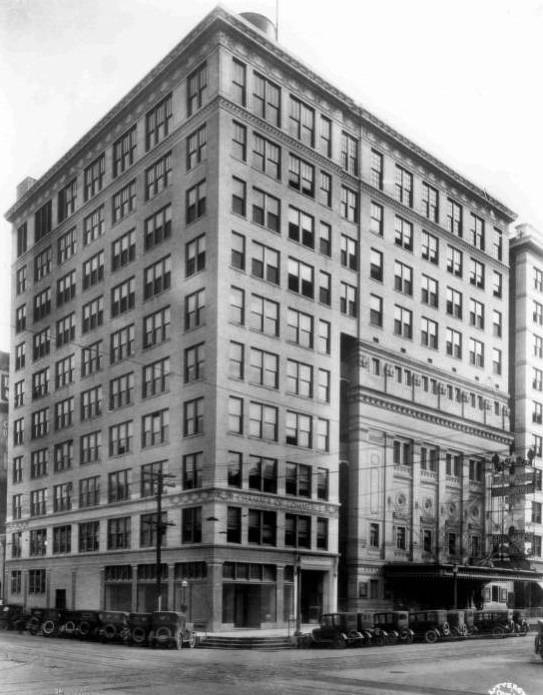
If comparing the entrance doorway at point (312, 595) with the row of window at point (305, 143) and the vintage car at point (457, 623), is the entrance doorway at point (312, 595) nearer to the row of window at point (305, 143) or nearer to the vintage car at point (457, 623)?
the vintage car at point (457, 623)

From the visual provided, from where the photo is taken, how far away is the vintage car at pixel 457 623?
49562 mm

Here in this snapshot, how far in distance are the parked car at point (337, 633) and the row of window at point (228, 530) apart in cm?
983

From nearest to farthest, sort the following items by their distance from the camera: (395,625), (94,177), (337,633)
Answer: (337,633) < (395,625) < (94,177)

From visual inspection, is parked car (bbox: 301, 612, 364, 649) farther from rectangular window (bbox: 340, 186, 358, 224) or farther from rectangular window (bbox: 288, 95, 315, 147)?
rectangular window (bbox: 288, 95, 315, 147)

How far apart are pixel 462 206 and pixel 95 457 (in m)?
35.9

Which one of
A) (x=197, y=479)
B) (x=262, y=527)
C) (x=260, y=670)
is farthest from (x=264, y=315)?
(x=260, y=670)

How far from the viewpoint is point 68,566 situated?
2584 inches

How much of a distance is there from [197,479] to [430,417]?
22576 millimetres

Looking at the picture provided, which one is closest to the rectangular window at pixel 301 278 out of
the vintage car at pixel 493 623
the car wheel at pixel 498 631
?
the vintage car at pixel 493 623

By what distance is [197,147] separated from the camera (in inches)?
2189

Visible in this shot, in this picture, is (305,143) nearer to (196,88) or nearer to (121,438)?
(196,88)

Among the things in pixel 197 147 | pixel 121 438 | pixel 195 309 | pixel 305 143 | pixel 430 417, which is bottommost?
pixel 121 438

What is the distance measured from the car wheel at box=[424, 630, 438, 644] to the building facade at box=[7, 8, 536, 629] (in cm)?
802

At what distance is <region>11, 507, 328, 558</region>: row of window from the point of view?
170 ft
